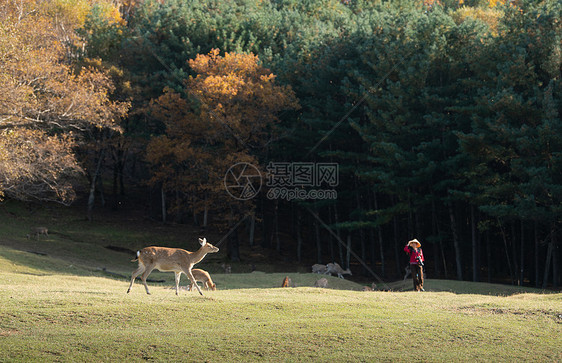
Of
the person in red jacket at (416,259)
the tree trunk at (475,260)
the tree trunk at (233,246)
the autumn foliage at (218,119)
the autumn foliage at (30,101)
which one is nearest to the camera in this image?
the person in red jacket at (416,259)

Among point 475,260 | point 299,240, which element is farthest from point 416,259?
point 299,240

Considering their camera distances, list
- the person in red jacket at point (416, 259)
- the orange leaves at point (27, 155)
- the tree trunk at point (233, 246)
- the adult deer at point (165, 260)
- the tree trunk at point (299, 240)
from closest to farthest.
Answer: the adult deer at point (165, 260)
the person in red jacket at point (416, 259)
the orange leaves at point (27, 155)
the tree trunk at point (233, 246)
the tree trunk at point (299, 240)

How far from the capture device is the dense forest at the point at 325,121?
2720 centimetres

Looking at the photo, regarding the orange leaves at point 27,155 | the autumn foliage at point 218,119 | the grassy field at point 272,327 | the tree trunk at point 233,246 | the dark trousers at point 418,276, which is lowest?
the grassy field at point 272,327

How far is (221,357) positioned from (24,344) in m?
3.40

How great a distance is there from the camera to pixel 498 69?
29484 mm

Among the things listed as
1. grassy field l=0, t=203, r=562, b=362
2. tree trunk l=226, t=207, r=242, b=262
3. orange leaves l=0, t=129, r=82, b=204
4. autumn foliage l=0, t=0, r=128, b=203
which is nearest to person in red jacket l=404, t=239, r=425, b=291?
grassy field l=0, t=203, r=562, b=362

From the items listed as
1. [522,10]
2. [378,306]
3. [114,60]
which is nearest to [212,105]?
[114,60]

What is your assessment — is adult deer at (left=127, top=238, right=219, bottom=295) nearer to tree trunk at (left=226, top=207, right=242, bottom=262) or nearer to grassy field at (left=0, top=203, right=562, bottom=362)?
grassy field at (left=0, top=203, right=562, bottom=362)

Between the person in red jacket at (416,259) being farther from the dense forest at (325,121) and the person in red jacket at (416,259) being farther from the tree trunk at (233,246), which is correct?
the tree trunk at (233,246)

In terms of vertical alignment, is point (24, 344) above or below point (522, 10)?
below

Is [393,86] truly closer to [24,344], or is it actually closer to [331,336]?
[331,336]

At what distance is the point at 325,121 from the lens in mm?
36312

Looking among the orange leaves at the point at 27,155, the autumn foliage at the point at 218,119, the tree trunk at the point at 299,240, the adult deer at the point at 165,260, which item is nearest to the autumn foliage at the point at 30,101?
the orange leaves at the point at 27,155
